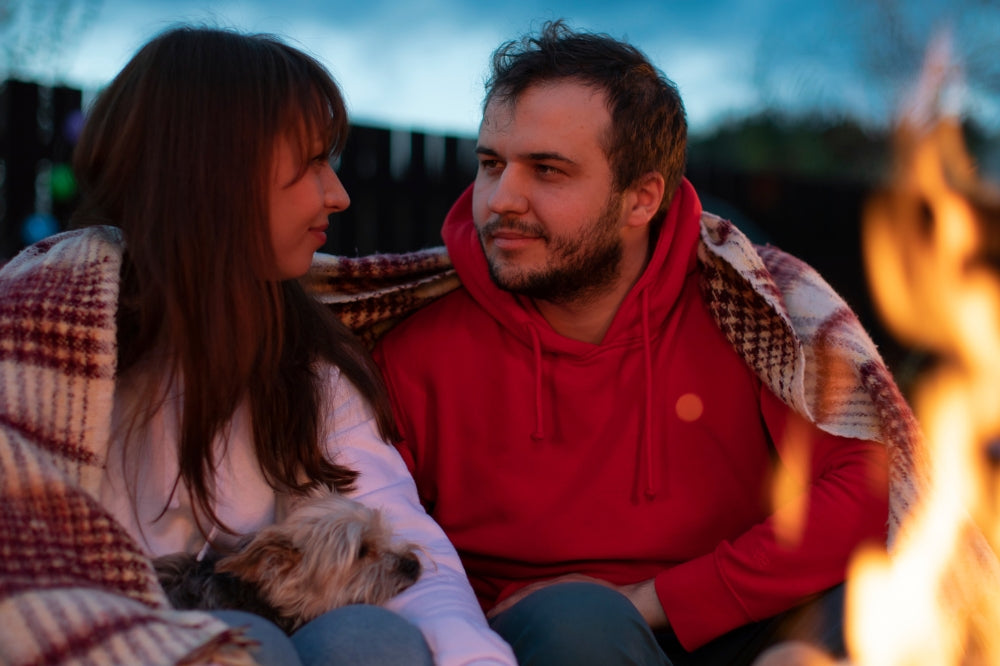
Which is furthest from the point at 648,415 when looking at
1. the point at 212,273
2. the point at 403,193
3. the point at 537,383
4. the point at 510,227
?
the point at 403,193

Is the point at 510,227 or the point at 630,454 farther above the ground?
the point at 510,227

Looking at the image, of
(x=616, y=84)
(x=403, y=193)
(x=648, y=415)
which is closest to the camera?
(x=648, y=415)

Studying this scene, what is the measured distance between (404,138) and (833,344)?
552 centimetres

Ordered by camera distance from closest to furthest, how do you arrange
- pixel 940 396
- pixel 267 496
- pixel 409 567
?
pixel 409 567 → pixel 267 496 → pixel 940 396

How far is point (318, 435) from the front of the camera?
2725 mm

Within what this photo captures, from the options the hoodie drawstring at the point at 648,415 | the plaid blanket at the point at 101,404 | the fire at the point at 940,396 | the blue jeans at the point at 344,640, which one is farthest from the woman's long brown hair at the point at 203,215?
the fire at the point at 940,396

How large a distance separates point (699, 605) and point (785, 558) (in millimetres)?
281

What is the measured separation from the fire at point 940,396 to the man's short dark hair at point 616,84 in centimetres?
136

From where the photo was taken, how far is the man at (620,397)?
2.92 metres

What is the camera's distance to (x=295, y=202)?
8.55 ft

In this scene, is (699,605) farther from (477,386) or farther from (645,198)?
(645,198)

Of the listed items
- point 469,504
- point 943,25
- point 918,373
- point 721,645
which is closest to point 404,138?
point 918,373

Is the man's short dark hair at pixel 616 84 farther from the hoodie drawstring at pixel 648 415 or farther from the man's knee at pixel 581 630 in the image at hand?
the man's knee at pixel 581 630

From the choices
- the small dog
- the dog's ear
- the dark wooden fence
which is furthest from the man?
the dark wooden fence
